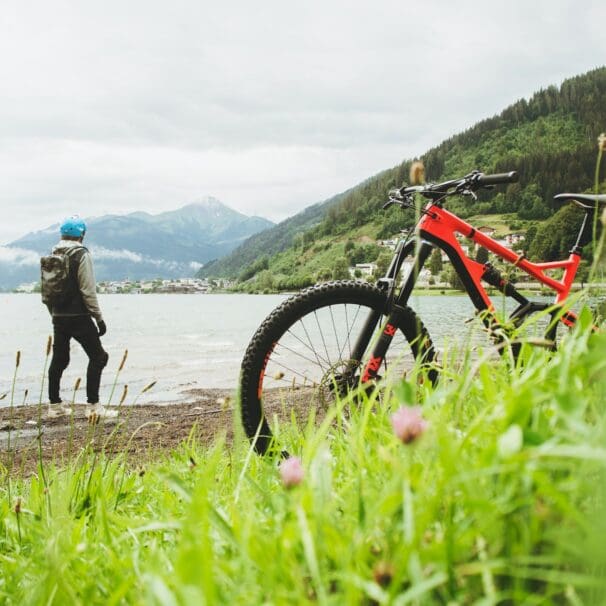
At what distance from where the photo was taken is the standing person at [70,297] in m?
8.82

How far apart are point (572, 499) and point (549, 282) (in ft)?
10.0

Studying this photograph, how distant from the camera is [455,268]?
12.0ft

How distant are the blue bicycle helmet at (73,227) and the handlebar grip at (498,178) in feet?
23.2

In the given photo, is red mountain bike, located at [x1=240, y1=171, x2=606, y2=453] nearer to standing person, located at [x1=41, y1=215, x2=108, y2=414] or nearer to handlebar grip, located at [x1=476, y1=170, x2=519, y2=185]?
handlebar grip, located at [x1=476, y1=170, x2=519, y2=185]

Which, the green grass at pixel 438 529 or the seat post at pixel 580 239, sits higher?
the seat post at pixel 580 239

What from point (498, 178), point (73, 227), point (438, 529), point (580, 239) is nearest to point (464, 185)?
point (498, 178)

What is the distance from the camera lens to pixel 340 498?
4.50 feet

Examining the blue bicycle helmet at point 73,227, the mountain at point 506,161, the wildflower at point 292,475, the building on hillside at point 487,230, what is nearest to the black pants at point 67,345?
the blue bicycle helmet at point 73,227

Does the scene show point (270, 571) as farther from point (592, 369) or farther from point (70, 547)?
point (70, 547)

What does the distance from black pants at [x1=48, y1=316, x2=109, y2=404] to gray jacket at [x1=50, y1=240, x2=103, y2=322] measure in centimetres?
16

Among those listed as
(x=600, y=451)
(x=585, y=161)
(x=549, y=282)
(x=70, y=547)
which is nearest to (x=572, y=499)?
(x=600, y=451)

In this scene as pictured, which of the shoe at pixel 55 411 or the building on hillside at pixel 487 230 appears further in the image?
the shoe at pixel 55 411

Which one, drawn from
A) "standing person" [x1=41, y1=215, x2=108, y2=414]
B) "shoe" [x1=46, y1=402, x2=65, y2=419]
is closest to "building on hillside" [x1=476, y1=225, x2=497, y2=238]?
"standing person" [x1=41, y1=215, x2=108, y2=414]

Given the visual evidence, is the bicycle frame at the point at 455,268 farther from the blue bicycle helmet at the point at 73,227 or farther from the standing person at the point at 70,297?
the blue bicycle helmet at the point at 73,227
